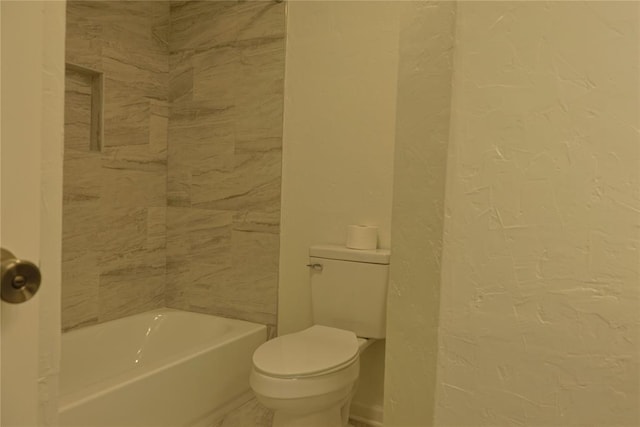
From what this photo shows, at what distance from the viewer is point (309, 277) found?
2209mm

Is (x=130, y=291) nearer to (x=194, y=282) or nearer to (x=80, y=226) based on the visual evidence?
(x=194, y=282)

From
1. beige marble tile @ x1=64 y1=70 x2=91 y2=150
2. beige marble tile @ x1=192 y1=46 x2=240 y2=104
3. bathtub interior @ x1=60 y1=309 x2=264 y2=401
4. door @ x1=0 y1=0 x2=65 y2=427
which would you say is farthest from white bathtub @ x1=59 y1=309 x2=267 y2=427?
beige marble tile @ x1=192 y1=46 x2=240 y2=104

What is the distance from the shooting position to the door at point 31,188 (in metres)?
0.48

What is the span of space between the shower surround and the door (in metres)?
1.66

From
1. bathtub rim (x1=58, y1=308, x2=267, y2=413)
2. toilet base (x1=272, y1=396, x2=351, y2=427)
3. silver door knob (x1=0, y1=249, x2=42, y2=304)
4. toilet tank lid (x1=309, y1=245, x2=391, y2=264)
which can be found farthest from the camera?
toilet tank lid (x1=309, y1=245, x2=391, y2=264)

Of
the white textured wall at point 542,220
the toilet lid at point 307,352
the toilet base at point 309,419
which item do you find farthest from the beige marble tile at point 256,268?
the white textured wall at point 542,220

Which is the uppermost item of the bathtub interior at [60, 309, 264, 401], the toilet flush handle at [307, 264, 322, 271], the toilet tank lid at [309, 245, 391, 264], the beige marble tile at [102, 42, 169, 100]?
the beige marble tile at [102, 42, 169, 100]

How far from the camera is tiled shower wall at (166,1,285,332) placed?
2281 millimetres

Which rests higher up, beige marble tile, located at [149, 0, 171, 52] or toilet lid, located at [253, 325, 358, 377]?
beige marble tile, located at [149, 0, 171, 52]

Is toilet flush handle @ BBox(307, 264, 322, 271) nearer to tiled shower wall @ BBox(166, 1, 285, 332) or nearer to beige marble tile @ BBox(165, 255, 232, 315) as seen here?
tiled shower wall @ BBox(166, 1, 285, 332)

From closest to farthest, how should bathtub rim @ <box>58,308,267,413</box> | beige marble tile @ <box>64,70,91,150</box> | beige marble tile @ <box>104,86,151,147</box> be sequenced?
1. bathtub rim @ <box>58,308,267,413</box>
2. beige marble tile @ <box>64,70,91,150</box>
3. beige marble tile @ <box>104,86,151,147</box>

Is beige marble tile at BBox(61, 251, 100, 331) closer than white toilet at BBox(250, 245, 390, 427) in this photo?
No

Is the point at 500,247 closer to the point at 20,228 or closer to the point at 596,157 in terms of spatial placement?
the point at 596,157

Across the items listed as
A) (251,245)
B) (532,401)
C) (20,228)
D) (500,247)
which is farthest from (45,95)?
(251,245)
